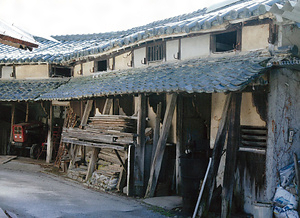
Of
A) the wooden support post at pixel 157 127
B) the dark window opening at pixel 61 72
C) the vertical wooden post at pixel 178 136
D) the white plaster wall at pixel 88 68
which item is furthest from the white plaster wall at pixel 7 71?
the vertical wooden post at pixel 178 136

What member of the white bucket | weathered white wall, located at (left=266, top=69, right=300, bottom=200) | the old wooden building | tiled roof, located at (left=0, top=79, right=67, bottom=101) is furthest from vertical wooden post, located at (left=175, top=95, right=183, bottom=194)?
tiled roof, located at (left=0, top=79, right=67, bottom=101)

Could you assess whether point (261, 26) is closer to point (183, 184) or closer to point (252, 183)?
point (252, 183)

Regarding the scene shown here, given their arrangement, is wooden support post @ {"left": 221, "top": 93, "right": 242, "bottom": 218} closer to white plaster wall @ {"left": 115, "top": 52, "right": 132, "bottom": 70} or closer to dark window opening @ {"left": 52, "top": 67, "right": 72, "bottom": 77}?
white plaster wall @ {"left": 115, "top": 52, "right": 132, "bottom": 70}

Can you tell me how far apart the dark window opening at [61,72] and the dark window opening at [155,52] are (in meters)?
6.62

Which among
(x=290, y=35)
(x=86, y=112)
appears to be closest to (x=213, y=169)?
(x=290, y=35)

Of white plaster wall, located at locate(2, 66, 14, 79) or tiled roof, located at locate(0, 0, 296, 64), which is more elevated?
tiled roof, located at locate(0, 0, 296, 64)

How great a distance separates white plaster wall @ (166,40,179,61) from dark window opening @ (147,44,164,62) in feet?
0.89

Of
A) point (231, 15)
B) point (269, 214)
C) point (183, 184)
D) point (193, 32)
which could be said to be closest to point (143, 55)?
point (193, 32)

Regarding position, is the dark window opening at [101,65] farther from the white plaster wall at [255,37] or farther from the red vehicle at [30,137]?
the white plaster wall at [255,37]

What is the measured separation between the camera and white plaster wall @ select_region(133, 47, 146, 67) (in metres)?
11.8

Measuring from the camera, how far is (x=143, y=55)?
1176cm

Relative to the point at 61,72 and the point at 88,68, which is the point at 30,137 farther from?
the point at 88,68

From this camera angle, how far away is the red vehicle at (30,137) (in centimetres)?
1689

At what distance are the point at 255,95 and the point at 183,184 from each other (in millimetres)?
2797
